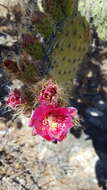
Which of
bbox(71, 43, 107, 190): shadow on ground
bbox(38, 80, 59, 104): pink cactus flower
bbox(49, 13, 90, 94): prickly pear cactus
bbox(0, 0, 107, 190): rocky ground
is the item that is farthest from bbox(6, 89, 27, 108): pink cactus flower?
bbox(71, 43, 107, 190): shadow on ground

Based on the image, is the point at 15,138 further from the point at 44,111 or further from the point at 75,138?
the point at 44,111

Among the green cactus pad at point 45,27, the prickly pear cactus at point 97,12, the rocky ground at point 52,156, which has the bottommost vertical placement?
the rocky ground at point 52,156

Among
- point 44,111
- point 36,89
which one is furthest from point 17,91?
point 44,111

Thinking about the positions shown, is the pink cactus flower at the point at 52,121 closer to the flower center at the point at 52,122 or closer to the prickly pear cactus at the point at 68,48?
the flower center at the point at 52,122

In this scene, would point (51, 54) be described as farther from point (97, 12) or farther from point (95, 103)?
point (95, 103)

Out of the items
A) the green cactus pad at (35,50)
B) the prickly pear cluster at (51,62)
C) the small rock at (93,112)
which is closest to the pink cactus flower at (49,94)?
the prickly pear cluster at (51,62)

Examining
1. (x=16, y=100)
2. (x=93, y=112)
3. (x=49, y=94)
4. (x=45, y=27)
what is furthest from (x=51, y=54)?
(x=93, y=112)

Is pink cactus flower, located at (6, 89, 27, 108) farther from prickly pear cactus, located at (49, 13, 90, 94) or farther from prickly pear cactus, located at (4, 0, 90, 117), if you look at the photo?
prickly pear cactus, located at (49, 13, 90, 94)
